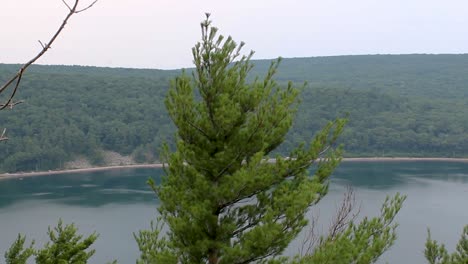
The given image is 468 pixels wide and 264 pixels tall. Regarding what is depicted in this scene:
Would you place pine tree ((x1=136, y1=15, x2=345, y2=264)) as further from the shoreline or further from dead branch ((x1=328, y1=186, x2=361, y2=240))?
the shoreline

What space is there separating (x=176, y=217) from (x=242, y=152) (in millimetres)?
1281

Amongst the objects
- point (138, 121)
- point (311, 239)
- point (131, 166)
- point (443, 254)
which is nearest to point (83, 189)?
point (131, 166)

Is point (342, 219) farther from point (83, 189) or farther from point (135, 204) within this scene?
point (83, 189)

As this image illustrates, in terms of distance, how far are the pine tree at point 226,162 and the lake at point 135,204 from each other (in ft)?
72.4

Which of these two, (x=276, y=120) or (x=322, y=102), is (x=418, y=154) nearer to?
(x=322, y=102)

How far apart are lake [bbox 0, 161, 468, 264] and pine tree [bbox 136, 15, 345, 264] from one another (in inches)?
869

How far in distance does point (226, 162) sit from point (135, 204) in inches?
1946

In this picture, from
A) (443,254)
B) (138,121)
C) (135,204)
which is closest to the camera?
(443,254)

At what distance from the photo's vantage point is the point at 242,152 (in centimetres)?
707

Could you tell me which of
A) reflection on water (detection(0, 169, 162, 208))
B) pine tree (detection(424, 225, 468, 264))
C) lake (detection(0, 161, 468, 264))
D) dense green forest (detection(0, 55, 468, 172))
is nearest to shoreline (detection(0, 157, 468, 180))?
dense green forest (detection(0, 55, 468, 172))

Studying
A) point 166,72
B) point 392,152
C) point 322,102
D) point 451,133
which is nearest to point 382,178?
point 392,152

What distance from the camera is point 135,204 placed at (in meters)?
54.7

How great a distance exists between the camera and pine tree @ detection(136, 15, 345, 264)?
263 inches

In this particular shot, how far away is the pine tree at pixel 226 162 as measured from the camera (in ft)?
21.9
